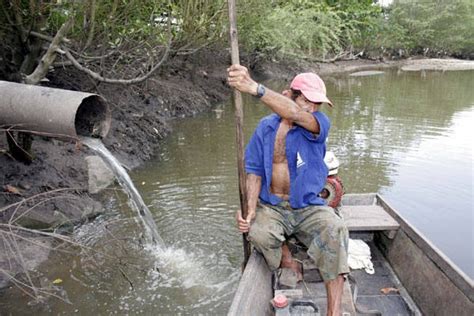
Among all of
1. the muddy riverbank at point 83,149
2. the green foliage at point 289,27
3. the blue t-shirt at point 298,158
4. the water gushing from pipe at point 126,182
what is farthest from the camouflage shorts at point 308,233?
the green foliage at point 289,27

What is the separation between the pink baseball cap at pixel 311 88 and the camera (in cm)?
340

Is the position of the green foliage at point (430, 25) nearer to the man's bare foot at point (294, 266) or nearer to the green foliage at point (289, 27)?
the green foliage at point (289, 27)

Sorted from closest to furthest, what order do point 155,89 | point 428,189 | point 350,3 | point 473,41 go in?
point 428,189 < point 155,89 < point 350,3 < point 473,41

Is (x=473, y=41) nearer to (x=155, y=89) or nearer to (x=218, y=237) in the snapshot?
(x=155, y=89)

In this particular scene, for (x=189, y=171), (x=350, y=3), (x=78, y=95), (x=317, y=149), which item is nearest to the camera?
(x=317, y=149)

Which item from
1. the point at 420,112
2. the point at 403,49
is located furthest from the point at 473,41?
the point at 420,112

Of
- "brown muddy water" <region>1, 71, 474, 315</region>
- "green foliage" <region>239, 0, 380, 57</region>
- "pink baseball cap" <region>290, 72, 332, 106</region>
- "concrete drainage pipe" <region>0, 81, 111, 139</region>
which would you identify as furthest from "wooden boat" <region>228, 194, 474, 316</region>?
"green foliage" <region>239, 0, 380, 57</region>

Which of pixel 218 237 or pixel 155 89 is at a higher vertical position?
pixel 155 89

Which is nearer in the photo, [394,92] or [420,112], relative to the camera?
[420,112]

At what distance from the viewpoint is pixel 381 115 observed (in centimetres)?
1373

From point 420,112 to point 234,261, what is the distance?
10.7m

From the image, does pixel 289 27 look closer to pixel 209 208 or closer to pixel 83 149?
pixel 83 149

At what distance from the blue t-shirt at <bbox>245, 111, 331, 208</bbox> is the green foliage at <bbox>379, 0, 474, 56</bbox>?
3632cm

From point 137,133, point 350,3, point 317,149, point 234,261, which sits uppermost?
point 350,3
